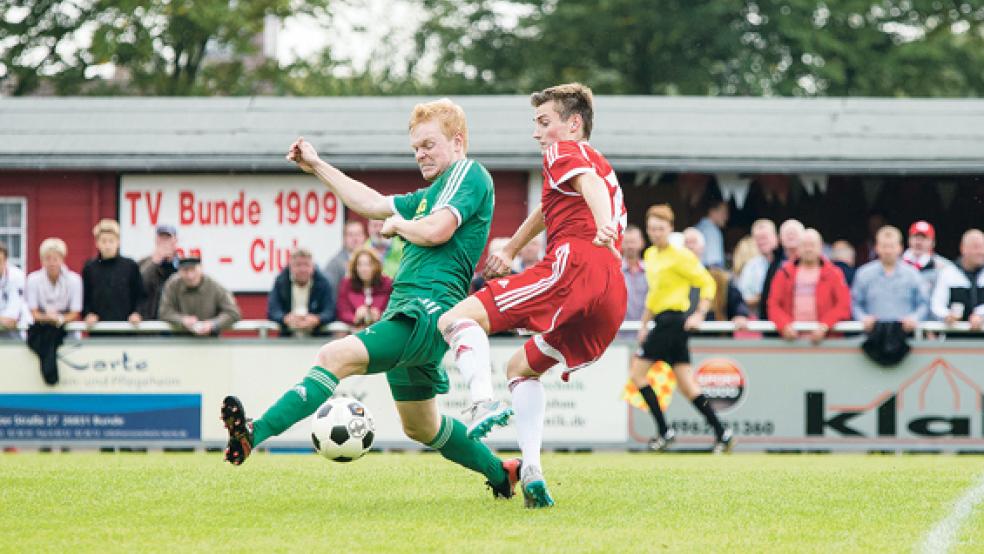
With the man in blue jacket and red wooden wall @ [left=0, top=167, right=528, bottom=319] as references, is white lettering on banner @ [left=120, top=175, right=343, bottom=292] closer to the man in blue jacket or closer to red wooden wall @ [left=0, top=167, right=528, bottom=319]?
red wooden wall @ [left=0, top=167, right=528, bottom=319]

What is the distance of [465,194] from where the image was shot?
7.66m

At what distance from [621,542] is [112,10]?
1039 inches

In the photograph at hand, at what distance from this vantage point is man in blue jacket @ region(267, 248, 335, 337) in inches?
595

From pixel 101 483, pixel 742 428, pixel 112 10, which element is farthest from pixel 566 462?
pixel 112 10

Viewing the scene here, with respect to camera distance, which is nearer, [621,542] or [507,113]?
[621,542]

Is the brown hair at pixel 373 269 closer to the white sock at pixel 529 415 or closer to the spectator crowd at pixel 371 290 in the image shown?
the spectator crowd at pixel 371 290

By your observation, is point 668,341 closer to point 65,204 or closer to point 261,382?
point 261,382

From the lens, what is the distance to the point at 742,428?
14.9m

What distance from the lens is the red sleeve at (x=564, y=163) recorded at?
7707mm

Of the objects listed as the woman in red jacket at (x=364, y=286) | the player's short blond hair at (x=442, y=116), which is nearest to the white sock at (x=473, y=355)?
the player's short blond hair at (x=442, y=116)

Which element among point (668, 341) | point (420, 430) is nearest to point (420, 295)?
point (420, 430)

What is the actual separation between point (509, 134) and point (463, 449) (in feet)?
37.8

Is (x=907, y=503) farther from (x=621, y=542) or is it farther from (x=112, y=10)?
(x=112, y=10)

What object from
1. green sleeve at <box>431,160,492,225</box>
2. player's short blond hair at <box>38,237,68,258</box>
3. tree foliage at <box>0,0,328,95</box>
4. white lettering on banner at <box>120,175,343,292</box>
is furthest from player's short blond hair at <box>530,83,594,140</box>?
tree foliage at <box>0,0,328,95</box>
